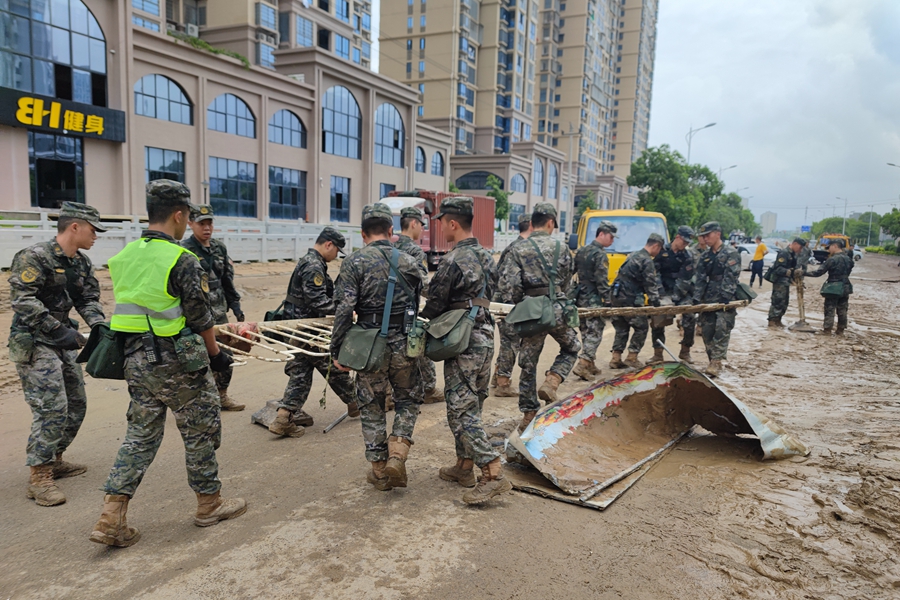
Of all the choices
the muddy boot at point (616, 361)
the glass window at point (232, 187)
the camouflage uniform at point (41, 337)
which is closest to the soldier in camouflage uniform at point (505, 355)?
the muddy boot at point (616, 361)

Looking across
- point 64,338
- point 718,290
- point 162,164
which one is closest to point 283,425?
point 64,338

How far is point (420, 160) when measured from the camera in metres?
45.9

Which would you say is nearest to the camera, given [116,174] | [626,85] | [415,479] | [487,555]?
[487,555]

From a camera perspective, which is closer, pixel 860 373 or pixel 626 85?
pixel 860 373

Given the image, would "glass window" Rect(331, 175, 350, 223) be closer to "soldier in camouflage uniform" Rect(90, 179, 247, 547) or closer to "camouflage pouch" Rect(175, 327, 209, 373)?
"soldier in camouflage uniform" Rect(90, 179, 247, 547)

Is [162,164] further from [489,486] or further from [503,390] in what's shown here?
[489,486]

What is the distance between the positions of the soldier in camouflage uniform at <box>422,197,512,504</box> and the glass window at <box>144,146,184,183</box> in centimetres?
2437

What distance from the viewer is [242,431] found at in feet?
17.5

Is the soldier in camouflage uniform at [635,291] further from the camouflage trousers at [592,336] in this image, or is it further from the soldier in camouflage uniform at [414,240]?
the soldier in camouflage uniform at [414,240]

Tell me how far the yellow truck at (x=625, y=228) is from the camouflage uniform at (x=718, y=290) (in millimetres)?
3136

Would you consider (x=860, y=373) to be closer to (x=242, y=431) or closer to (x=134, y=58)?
(x=242, y=431)

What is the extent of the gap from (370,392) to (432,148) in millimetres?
44608

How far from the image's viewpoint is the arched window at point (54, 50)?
20.2 m

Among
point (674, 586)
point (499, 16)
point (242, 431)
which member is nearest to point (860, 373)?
point (674, 586)
